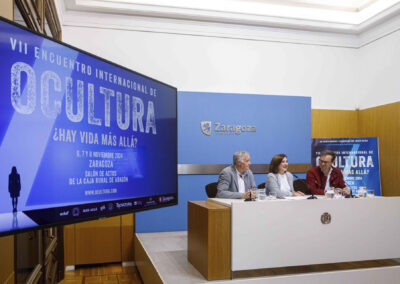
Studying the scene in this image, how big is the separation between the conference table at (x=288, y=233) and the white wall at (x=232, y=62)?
261 cm

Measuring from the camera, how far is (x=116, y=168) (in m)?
1.87

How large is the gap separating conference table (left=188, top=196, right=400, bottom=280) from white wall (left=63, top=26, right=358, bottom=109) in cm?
261

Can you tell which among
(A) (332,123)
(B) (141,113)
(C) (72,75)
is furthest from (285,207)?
(A) (332,123)

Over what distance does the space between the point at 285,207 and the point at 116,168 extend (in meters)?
1.62

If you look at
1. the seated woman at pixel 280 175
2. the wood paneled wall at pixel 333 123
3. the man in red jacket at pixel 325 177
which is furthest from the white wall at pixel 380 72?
the seated woman at pixel 280 175

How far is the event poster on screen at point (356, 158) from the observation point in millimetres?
5270

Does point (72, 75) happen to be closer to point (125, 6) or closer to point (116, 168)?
point (116, 168)

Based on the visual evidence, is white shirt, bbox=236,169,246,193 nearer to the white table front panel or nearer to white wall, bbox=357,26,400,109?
the white table front panel

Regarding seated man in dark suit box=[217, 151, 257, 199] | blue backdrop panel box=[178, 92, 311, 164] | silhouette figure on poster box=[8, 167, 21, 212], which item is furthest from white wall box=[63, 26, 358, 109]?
silhouette figure on poster box=[8, 167, 21, 212]

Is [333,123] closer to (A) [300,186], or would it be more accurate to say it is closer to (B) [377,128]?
(B) [377,128]

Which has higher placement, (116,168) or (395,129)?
(395,129)

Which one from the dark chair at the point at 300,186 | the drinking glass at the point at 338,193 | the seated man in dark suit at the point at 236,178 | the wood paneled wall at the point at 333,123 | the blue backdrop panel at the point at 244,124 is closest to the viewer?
the drinking glass at the point at 338,193

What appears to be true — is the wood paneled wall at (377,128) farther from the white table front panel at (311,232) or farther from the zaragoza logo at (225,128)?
the white table front panel at (311,232)

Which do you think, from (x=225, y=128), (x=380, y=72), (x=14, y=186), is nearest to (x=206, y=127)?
(x=225, y=128)
